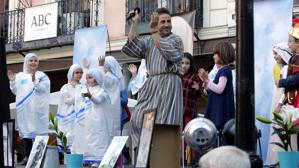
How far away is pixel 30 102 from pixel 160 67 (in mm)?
4100

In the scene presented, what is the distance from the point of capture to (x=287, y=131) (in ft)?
19.8

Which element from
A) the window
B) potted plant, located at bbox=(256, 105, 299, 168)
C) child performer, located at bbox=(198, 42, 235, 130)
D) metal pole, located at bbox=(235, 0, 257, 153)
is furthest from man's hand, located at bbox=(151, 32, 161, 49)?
the window

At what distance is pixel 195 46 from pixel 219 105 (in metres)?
7.98

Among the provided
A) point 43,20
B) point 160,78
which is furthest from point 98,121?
point 43,20

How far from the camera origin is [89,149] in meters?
8.36

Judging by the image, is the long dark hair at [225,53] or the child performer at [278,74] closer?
the child performer at [278,74]

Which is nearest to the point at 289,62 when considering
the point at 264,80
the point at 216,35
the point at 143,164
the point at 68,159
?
the point at 264,80

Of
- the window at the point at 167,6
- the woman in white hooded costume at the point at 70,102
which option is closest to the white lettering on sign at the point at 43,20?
the window at the point at 167,6

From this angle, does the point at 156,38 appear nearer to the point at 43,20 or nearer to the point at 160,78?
the point at 160,78

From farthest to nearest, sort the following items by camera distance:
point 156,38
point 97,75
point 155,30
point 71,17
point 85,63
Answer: point 71,17 → point 85,63 → point 97,75 → point 155,30 → point 156,38

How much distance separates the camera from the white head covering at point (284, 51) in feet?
23.2

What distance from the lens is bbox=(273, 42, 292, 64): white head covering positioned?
708 centimetres

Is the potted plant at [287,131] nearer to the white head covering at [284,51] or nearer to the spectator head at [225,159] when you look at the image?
the white head covering at [284,51]

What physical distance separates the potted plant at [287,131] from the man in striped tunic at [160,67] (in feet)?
3.06
